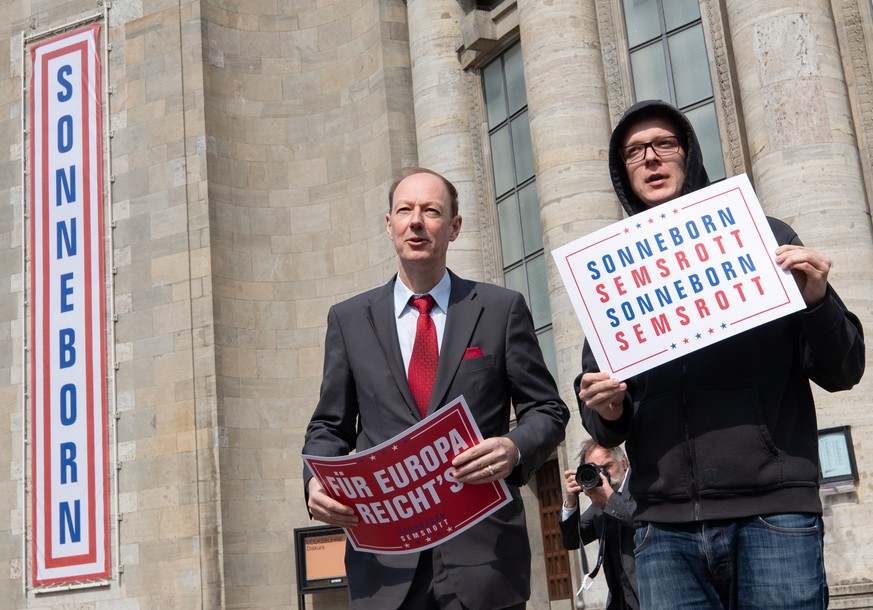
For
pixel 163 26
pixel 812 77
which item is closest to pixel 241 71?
pixel 163 26

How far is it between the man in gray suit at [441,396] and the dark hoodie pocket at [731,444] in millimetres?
635

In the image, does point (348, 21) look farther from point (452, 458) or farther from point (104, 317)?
point (452, 458)

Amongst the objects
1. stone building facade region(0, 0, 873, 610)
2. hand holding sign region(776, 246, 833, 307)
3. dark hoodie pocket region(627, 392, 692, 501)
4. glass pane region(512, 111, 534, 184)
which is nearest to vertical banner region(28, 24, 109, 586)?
stone building facade region(0, 0, 873, 610)

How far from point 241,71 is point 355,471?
55.0 feet

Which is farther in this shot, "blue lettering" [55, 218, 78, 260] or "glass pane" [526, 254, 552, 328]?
"blue lettering" [55, 218, 78, 260]

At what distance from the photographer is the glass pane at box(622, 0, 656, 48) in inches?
618

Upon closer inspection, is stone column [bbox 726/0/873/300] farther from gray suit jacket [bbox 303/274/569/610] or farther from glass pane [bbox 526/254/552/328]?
gray suit jacket [bbox 303/274/569/610]

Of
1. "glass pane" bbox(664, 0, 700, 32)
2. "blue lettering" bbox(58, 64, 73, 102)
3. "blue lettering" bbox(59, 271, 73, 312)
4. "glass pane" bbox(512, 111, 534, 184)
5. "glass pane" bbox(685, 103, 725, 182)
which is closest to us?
"glass pane" bbox(685, 103, 725, 182)

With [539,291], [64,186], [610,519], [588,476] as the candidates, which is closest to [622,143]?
[588,476]

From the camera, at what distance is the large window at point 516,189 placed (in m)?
17.0

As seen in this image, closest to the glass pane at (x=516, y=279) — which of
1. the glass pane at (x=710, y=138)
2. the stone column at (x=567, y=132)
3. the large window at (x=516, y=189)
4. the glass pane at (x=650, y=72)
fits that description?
the large window at (x=516, y=189)

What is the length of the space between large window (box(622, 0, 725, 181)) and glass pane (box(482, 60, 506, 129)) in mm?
2673

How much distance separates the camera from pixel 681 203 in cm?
411

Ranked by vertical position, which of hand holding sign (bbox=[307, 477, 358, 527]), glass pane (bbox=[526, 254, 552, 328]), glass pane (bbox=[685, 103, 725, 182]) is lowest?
hand holding sign (bbox=[307, 477, 358, 527])
